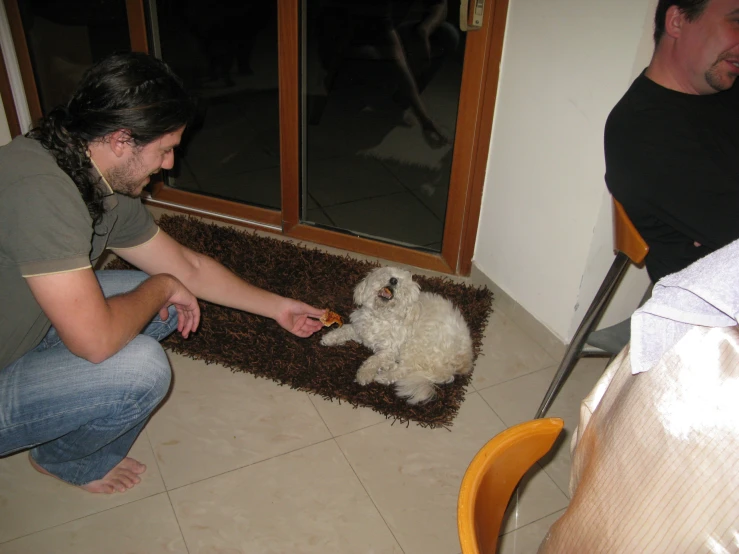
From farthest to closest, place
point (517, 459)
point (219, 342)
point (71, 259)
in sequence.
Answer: point (219, 342)
point (71, 259)
point (517, 459)

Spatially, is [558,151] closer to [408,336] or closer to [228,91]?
[408,336]

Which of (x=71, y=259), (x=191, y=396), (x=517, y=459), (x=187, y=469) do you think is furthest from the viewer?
(x=191, y=396)

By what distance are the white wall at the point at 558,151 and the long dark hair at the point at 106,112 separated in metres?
1.30

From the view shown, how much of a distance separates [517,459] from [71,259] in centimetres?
95

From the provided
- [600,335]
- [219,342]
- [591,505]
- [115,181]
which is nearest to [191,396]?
[219,342]

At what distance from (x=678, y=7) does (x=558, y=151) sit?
62 cm

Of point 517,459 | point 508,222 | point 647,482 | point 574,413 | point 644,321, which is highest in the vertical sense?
point 644,321

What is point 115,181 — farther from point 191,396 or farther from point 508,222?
point 508,222

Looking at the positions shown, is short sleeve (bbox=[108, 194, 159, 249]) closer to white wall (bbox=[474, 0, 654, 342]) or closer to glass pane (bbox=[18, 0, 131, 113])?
white wall (bbox=[474, 0, 654, 342])

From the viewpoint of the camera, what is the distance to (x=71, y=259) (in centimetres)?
116

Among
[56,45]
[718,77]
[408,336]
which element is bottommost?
[408,336]

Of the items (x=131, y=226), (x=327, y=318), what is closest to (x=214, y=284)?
(x=131, y=226)

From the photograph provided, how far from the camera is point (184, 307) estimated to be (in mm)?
1579

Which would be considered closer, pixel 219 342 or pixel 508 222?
pixel 219 342
